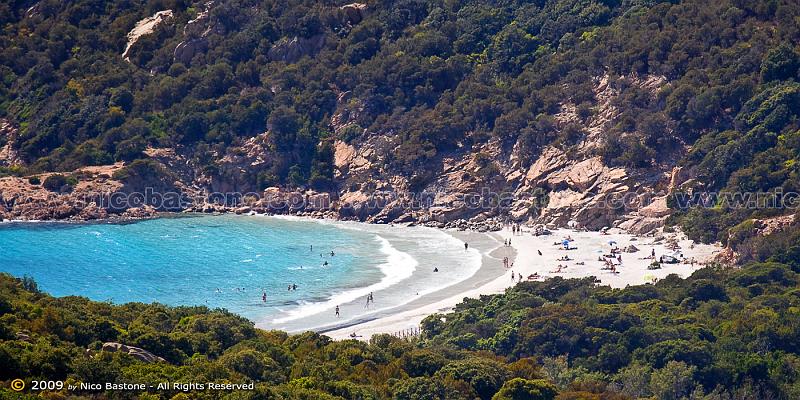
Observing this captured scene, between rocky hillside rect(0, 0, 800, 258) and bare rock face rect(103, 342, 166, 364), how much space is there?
33855mm

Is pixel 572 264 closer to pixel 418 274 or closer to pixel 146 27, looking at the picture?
pixel 418 274

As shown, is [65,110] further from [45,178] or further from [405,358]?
[405,358]

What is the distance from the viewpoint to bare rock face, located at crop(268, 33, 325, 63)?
89500 millimetres

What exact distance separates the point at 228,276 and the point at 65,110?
107 feet

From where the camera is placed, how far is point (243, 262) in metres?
63.0

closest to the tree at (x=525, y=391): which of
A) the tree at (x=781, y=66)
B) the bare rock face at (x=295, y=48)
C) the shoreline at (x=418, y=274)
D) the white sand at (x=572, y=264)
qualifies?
the white sand at (x=572, y=264)

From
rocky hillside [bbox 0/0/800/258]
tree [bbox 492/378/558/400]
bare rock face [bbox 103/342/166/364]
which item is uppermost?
rocky hillside [bbox 0/0/800/258]

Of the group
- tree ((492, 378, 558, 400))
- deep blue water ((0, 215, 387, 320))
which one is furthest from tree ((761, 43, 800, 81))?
tree ((492, 378, 558, 400))

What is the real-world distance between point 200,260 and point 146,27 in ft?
118

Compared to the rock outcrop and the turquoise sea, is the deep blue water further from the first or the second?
the rock outcrop

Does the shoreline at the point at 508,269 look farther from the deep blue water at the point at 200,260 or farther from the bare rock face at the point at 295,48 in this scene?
the bare rock face at the point at 295,48

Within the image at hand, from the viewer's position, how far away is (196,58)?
90562 mm

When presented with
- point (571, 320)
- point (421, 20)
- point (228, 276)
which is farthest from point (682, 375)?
point (421, 20)

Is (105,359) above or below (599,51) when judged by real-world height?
below
